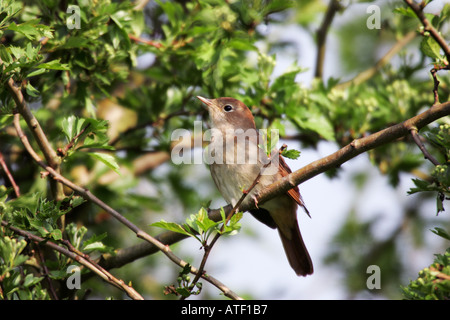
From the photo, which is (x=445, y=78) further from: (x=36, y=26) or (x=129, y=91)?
(x=36, y=26)

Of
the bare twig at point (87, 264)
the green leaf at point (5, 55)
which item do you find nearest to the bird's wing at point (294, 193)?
the bare twig at point (87, 264)

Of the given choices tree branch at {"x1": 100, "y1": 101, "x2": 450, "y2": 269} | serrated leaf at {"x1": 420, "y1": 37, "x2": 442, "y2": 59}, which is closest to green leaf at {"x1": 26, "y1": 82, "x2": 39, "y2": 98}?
tree branch at {"x1": 100, "y1": 101, "x2": 450, "y2": 269}

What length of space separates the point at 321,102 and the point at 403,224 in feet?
7.44

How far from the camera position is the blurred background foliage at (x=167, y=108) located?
3.75m

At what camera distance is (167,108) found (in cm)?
553

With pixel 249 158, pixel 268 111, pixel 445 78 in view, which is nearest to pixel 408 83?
pixel 445 78

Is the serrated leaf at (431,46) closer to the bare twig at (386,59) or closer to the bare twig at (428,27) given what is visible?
the bare twig at (428,27)

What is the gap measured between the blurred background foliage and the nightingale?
0.17 meters

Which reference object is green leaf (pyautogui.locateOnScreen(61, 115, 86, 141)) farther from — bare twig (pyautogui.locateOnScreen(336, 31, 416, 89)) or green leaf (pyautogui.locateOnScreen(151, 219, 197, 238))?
bare twig (pyautogui.locateOnScreen(336, 31, 416, 89))

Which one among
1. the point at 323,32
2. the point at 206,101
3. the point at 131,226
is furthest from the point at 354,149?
the point at 323,32

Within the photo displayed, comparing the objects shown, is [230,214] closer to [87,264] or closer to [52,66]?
[87,264]

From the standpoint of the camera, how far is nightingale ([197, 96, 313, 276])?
189 inches

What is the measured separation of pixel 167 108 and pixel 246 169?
1.20 m

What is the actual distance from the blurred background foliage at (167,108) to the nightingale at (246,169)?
17 cm
